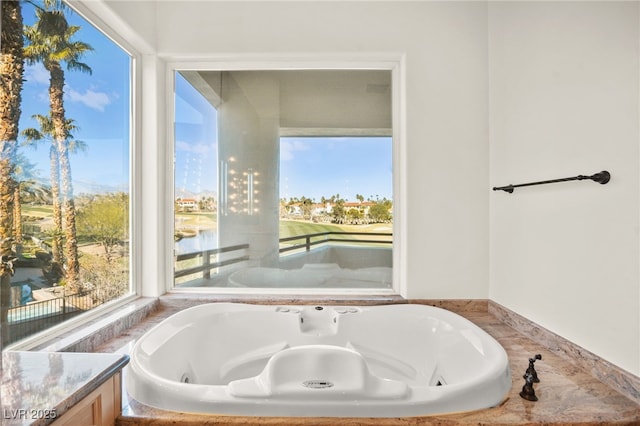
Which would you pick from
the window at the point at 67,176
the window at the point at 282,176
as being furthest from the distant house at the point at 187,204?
the window at the point at 67,176

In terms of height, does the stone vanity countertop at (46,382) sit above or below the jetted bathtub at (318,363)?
above

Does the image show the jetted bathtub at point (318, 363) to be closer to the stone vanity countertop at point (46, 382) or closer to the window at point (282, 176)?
the stone vanity countertop at point (46, 382)

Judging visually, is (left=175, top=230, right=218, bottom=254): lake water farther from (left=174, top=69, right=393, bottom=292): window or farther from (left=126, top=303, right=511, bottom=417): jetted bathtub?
(left=126, top=303, right=511, bottom=417): jetted bathtub

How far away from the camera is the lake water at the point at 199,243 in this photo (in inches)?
84.0

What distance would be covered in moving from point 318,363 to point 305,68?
1746 millimetres

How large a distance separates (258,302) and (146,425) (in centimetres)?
101

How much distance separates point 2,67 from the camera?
1202 millimetres

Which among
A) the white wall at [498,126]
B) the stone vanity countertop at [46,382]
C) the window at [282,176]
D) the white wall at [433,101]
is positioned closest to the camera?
the stone vanity countertop at [46,382]

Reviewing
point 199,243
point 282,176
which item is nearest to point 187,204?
point 199,243

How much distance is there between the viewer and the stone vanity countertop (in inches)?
29.3

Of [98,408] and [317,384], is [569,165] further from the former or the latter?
[98,408]

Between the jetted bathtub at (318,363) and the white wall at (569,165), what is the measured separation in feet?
1.29

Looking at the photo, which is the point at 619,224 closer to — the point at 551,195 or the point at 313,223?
the point at 551,195

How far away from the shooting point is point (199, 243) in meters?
2.14
